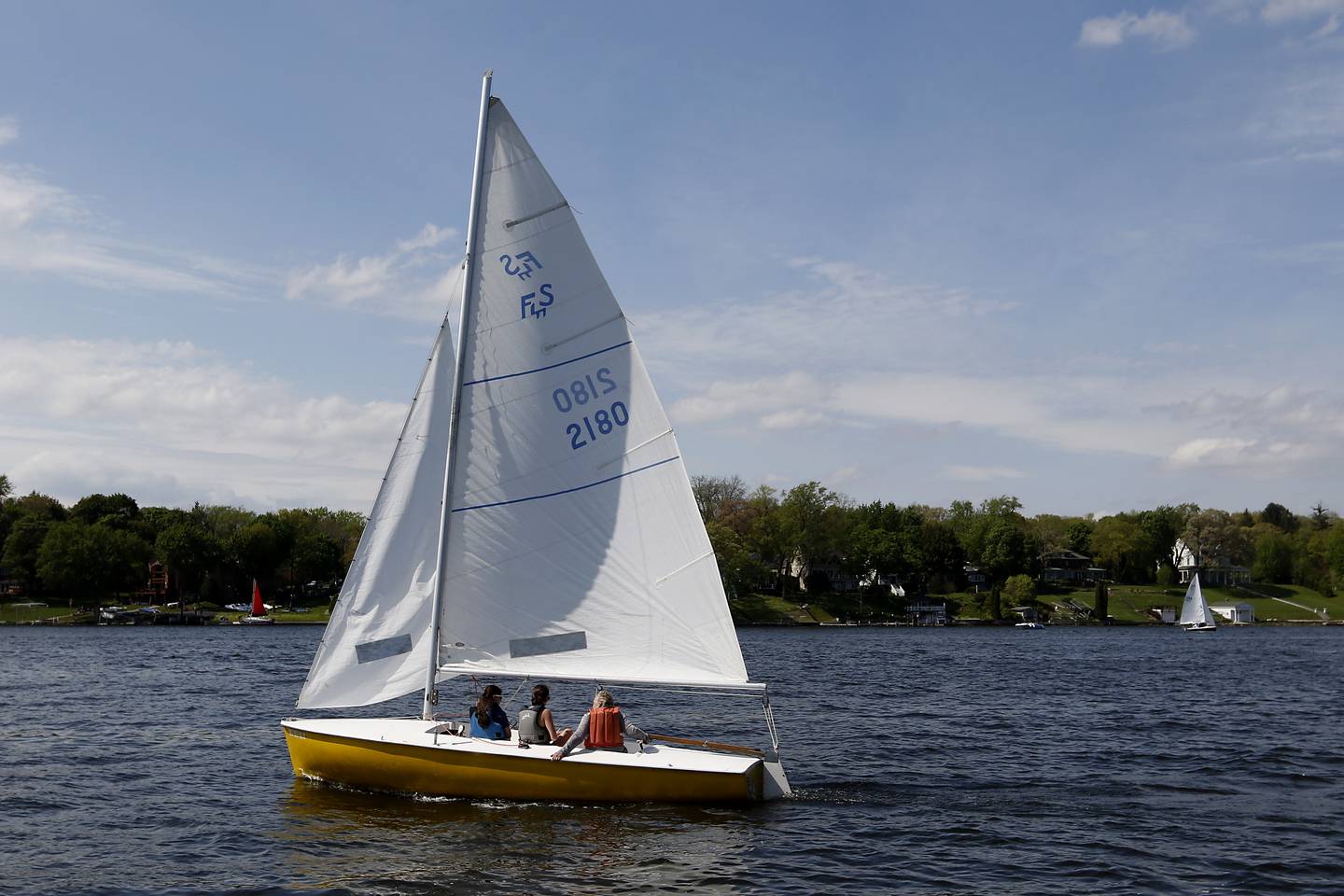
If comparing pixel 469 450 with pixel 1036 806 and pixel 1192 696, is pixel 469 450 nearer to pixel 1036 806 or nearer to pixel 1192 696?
pixel 1036 806

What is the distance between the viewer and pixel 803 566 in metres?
146

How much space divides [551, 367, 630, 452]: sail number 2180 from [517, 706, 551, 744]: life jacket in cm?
475

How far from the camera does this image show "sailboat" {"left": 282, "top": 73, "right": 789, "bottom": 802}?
18984 mm

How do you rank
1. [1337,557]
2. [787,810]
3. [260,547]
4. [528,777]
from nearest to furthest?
[528,777]
[787,810]
[260,547]
[1337,557]

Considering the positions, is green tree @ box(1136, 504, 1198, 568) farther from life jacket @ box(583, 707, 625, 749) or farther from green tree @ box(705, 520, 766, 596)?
life jacket @ box(583, 707, 625, 749)

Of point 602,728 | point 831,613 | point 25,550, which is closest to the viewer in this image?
point 602,728

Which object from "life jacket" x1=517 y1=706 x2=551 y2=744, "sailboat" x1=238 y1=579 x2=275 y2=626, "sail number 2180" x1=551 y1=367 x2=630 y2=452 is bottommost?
"sailboat" x1=238 y1=579 x2=275 y2=626

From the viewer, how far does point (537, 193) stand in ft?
63.1

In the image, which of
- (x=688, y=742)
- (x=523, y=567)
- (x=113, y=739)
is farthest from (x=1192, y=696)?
(x=113, y=739)

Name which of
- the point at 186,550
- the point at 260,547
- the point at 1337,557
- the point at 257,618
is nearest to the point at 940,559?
the point at 1337,557

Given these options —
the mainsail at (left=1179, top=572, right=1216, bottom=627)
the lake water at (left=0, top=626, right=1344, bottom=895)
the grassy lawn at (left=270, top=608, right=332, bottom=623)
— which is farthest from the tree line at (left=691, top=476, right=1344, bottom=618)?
the lake water at (left=0, top=626, right=1344, bottom=895)

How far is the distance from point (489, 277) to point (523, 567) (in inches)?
202

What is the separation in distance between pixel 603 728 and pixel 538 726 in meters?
1.29

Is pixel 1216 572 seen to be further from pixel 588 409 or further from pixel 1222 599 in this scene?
pixel 588 409
